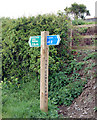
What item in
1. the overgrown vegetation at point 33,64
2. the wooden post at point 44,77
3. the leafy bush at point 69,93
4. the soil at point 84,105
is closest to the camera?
the soil at point 84,105

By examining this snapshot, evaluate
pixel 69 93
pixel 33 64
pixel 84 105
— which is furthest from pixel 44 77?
pixel 33 64

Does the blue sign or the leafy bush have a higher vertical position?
the blue sign

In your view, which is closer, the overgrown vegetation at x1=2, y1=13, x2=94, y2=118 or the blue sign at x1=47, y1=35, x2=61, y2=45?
the blue sign at x1=47, y1=35, x2=61, y2=45

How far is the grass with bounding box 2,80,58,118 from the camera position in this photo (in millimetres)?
4882

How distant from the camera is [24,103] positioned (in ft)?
18.2

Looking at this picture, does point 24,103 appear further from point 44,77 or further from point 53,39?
point 53,39

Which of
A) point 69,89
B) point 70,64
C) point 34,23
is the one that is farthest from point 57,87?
point 34,23

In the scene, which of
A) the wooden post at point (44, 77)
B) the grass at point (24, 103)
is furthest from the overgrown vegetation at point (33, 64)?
the wooden post at point (44, 77)

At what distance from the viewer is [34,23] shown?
292 inches

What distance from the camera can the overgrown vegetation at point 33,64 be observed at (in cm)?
600

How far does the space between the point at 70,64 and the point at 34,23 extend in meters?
2.24

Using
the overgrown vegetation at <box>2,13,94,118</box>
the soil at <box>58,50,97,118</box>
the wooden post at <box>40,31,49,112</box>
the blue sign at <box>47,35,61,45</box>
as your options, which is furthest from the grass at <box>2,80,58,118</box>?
the blue sign at <box>47,35,61,45</box>

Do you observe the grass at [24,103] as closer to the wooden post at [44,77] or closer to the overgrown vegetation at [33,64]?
the overgrown vegetation at [33,64]

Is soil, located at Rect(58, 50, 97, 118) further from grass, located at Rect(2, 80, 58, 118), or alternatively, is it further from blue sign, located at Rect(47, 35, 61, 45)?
blue sign, located at Rect(47, 35, 61, 45)
